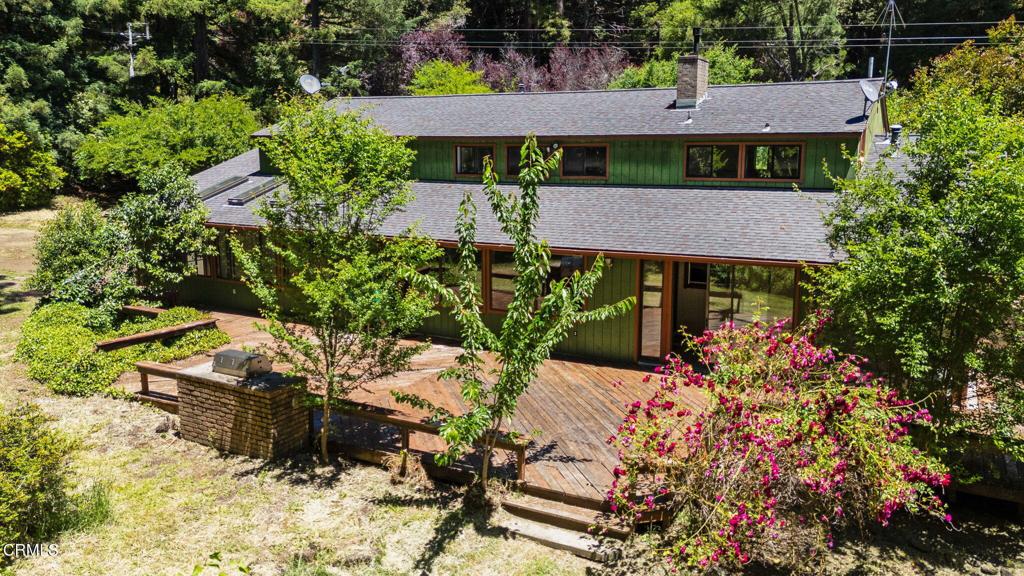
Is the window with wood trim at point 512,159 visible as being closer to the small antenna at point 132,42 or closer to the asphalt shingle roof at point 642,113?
the asphalt shingle roof at point 642,113

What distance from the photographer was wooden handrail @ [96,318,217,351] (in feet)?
46.3

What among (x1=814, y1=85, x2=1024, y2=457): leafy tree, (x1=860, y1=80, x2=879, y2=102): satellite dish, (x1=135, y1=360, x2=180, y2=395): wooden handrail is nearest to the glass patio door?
(x1=814, y1=85, x2=1024, y2=457): leafy tree

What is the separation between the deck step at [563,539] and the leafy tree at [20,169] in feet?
56.2

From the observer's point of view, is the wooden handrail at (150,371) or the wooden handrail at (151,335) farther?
the wooden handrail at (151,335)

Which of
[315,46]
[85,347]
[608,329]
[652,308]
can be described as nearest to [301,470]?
[608,329]

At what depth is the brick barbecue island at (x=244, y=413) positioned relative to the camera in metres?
10.4

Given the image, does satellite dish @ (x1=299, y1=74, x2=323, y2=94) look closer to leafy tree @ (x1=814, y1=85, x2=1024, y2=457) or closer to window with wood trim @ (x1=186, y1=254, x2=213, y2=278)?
window with wood trim @ (x1=186, y1=254, x2=213, y2=278)

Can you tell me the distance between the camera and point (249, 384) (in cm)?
1048

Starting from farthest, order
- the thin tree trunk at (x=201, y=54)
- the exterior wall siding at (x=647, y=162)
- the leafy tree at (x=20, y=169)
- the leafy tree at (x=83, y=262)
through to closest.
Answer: the thin tree trunk at (x=201, y=54), the leafy tree at (x=20, y=169), the leafy tree at (x=83, y=262), the exterior wall siding at (x=647, y=162)

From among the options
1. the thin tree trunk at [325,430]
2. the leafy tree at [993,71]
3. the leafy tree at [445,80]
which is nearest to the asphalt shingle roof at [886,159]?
the leafy tree at [993,71]

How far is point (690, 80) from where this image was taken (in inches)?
659

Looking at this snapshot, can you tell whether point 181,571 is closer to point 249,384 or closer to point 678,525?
point 249,384

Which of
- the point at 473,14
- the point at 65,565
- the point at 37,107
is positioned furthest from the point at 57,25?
the point at 65,565

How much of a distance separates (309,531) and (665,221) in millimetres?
8906
